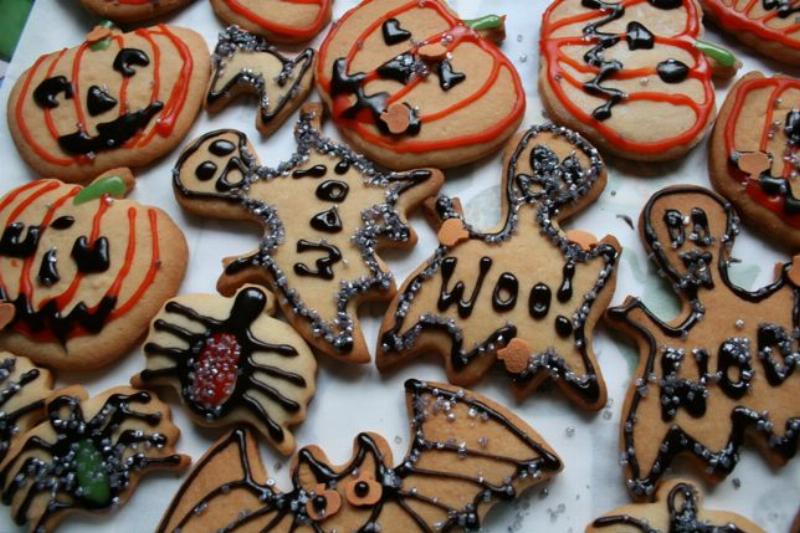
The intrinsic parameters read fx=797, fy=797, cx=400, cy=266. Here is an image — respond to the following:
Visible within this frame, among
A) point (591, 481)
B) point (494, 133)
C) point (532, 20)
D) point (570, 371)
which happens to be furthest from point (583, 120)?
point (591, 481)

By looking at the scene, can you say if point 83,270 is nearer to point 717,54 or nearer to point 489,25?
point 489,25

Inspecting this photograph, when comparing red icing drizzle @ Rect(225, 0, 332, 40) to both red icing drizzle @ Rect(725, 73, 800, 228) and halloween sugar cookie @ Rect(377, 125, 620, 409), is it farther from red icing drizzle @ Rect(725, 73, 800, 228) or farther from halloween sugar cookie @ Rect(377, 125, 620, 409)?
red icing drizzle @ Rect(725, 73, 800, 228)

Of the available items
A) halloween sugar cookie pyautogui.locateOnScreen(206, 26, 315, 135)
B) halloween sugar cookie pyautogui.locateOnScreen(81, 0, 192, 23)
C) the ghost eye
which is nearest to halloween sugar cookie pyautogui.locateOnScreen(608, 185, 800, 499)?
the ghost eye

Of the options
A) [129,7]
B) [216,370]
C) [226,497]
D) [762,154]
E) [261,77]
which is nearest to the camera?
[226,497]

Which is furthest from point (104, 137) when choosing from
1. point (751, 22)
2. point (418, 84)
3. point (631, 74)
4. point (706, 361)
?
point (751, 22)

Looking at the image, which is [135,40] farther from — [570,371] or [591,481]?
[591,481]

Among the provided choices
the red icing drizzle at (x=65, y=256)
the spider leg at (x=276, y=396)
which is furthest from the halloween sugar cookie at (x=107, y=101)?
the spider leg at (x=276, y=396)
